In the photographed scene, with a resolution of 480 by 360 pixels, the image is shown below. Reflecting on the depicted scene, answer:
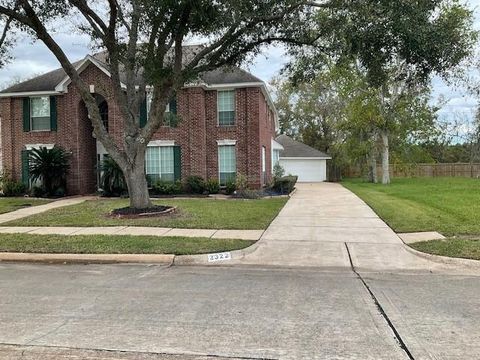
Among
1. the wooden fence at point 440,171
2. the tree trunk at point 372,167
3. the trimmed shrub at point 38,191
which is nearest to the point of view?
the trimmed shrub at point 38,191

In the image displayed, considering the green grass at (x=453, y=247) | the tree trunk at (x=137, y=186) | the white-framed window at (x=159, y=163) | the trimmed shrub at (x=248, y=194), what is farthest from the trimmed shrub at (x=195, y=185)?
the green grass at (x=453, y=247)

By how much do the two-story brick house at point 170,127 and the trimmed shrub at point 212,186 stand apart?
31.3 inches

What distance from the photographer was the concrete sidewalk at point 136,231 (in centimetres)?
1098

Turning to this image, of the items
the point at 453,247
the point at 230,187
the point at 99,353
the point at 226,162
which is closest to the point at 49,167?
the point at 226,162

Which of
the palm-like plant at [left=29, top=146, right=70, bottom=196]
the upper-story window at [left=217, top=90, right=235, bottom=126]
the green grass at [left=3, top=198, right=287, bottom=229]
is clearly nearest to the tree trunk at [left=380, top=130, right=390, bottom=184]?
the upper-story window at [left=217, top=90, right=235, bottom=126]

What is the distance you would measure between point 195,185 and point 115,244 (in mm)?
12387

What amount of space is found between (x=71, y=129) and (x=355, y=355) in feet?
71.1

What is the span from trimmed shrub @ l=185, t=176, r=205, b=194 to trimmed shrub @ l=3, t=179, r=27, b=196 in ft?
27.1

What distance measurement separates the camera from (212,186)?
72.9 feet

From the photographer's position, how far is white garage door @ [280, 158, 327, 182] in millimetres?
43469

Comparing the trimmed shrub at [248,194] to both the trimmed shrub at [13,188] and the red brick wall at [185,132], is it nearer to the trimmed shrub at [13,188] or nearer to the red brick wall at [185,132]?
the red brick wall at [185,132]

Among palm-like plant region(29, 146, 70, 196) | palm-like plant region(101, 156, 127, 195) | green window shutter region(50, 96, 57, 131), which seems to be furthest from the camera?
green window shutter region(50, 96, 57, 131)

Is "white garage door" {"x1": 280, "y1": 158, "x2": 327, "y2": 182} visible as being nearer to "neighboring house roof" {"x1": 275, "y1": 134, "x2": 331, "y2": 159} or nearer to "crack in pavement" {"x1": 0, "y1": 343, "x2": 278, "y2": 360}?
"neighboring house roof" {"x1": 275, "y1": 134, "x2": 331, "y2": 159}

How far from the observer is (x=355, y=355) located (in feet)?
13.9
